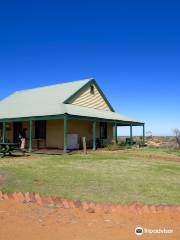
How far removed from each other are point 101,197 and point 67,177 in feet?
9.43

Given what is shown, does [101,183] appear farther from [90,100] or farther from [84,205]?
[90,100]

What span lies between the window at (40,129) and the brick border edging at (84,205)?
58.2ft

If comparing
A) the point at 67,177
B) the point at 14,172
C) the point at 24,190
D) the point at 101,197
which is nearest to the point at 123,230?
the point at 101,197

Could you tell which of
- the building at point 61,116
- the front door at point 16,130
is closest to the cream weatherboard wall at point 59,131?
the building at point 61,116

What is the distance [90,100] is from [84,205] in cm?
2079

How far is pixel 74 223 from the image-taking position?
588 cm

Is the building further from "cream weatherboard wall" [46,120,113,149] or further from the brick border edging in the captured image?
the brick border edging

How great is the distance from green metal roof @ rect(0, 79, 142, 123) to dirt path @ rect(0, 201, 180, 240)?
1417cm

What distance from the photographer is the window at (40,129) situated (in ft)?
83.6

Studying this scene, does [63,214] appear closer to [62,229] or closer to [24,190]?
[62,229]

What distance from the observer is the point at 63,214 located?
253 inches

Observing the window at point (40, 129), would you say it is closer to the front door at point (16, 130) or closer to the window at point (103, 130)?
the front door at point (16, 130)

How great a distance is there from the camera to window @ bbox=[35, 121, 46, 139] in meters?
25.5

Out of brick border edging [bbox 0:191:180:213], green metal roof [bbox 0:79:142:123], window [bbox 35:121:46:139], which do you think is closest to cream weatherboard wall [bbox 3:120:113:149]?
window [bbox 35:121:46:139]
